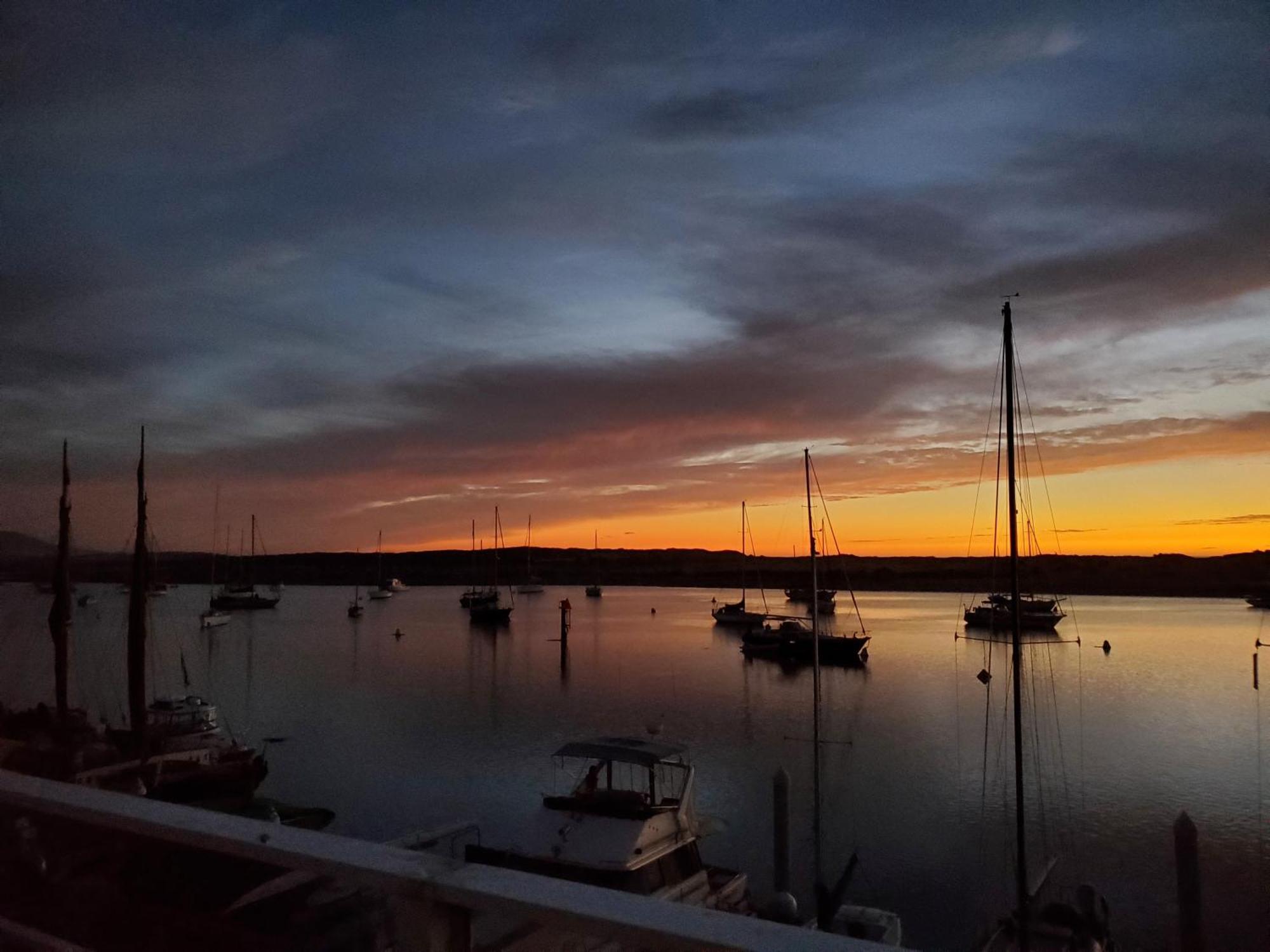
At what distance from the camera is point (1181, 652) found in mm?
64375

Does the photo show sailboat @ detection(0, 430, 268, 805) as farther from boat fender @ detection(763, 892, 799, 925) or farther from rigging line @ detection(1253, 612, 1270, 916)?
rigging line @ detection(1253, 612, 1270, 916)

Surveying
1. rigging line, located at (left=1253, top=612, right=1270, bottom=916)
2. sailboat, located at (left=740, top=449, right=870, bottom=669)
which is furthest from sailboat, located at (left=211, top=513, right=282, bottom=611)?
rigging line, located at (left=1253, top=612, right=1270, bottom=916)

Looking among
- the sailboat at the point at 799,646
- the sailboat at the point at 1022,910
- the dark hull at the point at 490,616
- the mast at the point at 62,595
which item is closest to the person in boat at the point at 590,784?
the sailboat at the point at 1022,910

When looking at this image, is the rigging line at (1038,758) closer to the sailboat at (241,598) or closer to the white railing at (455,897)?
the white railing at (455,897)

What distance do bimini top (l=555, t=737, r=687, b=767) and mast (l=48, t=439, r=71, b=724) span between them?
11124 mm

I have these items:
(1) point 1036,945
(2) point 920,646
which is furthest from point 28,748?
(2) point 920,646

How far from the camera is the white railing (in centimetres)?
153

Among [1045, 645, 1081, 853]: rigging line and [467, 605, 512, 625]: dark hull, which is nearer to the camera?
[1045, 645, 1081, 853]: rigging line

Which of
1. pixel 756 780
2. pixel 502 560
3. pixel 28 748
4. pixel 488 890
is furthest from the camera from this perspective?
pixel 502 560

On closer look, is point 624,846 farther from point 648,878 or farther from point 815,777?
point 815,777

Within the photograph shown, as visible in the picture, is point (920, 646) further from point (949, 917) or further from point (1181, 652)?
point (949, 917)

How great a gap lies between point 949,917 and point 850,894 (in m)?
1.77

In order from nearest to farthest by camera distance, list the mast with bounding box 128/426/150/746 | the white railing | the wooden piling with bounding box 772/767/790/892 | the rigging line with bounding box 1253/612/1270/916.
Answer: the white railing → the wooden piling with bounding box 772/767/790/892 → the rigging line with bounding box 1253/612/1270/916 → the mast with bounding box 128/426/150/746

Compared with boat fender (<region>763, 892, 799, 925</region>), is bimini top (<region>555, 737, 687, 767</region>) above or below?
above
